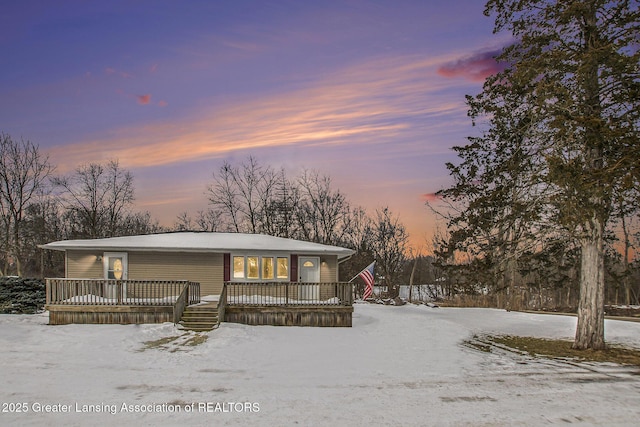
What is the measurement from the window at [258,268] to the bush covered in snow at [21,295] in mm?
11165

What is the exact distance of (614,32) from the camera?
14.0 metres

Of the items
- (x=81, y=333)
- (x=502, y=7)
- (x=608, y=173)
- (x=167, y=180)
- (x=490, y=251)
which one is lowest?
(x=81, y=333)

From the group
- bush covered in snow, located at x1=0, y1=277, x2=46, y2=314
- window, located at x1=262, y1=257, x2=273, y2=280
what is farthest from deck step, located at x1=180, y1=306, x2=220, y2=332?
bush covered in snow, located at x1=0, y1=277, x2=46, y2=314

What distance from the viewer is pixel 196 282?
20203mm

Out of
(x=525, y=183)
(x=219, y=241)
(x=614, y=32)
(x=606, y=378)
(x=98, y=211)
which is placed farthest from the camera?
(x=98, y=211)

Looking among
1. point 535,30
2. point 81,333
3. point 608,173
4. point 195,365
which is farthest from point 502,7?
point 81,333

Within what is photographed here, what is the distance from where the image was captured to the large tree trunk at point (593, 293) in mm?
14086

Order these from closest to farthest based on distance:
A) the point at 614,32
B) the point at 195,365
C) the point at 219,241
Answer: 1. the point at 195,365
2. the point at 614,32
3. the point at 219,241

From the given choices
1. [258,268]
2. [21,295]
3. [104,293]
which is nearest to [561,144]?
[258,268]

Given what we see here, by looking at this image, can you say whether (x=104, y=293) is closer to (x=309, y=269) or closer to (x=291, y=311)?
(x=291, y=311)

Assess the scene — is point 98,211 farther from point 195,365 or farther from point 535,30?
point 535,30

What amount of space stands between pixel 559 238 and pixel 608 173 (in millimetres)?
3467

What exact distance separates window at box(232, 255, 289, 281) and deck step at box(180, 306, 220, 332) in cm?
438

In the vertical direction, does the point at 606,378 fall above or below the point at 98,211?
below
